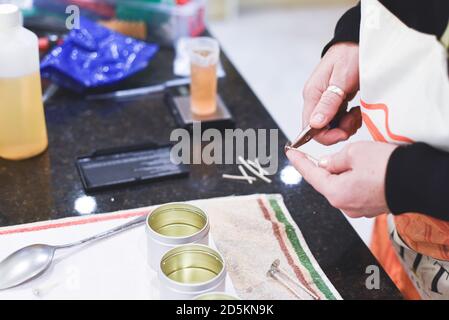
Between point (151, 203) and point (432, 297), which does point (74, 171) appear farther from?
point (432, 297)

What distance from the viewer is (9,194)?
1.08 m

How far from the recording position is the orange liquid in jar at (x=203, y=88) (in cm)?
130

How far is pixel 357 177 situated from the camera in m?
0.80

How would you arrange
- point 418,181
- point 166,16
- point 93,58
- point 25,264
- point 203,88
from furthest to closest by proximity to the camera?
point 166,16 < point 93,58 < point 203,88 < point 25,264 < point 418,181

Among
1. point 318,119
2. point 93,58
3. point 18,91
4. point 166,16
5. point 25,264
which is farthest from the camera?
point 166,16

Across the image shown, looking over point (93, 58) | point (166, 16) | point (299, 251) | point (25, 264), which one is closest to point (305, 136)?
point (299, 251)

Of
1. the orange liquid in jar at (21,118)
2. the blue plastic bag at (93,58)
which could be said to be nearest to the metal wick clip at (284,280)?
the orange liquid in jar at (21,118)

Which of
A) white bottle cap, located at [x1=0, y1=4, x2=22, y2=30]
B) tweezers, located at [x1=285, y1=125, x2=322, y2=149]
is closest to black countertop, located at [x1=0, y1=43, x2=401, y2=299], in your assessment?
tweezers, located at [x1=285, y1=125, x2=322, y2=149]

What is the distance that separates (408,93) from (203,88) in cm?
58

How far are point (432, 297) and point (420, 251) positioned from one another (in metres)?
0.09

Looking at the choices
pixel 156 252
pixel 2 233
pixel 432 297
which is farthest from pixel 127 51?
pixel 432 297

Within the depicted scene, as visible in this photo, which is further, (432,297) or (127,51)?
(127,51)

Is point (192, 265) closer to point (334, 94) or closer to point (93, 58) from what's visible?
point (334, 94)

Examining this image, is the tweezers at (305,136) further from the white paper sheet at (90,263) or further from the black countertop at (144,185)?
the white paper sheet at (90,263)
